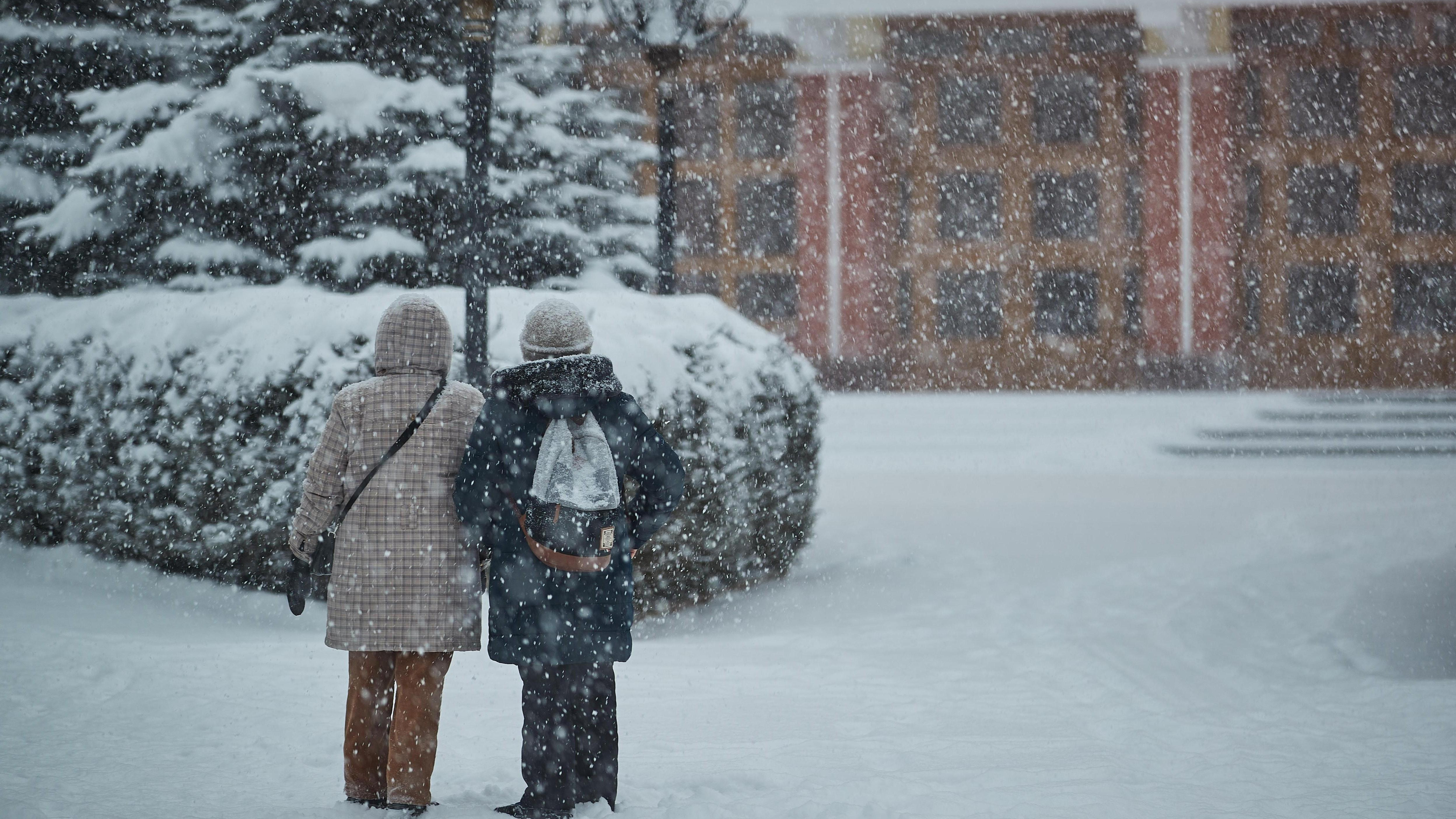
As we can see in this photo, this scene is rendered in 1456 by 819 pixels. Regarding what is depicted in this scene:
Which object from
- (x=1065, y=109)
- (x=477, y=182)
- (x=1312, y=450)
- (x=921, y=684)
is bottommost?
(x=921, y=684)

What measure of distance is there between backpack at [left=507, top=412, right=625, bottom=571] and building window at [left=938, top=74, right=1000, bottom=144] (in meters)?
28.8

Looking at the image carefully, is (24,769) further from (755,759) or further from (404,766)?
(755,759)

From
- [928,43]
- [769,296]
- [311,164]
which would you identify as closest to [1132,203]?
[928,43]

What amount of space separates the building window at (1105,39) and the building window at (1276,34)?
261cm

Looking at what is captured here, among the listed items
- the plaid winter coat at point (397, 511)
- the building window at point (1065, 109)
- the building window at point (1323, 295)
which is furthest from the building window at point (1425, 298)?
the plaid winter coat at point (397, 511)

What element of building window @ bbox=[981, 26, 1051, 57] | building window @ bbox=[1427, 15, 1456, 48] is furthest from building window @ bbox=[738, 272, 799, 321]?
building window @ bbox=[1427, 15, 1456, 48]

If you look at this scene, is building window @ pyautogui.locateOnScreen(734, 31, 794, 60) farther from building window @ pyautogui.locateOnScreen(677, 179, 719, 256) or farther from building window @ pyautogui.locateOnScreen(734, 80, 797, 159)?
building window @ pyautogui.locateOnScreen(677, 179, 719, 256)

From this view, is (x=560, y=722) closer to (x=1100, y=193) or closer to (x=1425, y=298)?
(x=1100, y=193)

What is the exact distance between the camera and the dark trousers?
148 inches

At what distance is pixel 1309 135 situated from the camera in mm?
30125

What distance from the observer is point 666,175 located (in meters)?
8.36

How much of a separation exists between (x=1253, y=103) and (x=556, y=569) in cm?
3138

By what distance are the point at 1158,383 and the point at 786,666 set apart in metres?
25.1

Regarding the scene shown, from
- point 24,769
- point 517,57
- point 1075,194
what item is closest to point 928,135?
point 1075,194
